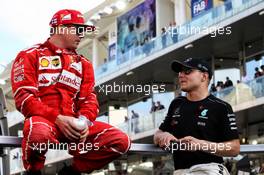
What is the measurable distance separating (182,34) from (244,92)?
574 cm

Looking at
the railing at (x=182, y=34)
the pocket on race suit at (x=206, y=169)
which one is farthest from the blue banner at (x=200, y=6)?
the pocket on race suit at (x=206, y=169)

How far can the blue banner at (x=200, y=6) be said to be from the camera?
2625cm

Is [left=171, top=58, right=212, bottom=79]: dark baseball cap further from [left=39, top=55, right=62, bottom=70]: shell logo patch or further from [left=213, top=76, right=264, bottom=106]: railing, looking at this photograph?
[left=213, top=76, right=264, bottom=106]: railing

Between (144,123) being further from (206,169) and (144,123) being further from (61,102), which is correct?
(61,102)

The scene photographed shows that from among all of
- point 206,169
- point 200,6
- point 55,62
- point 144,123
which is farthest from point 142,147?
point 200,6

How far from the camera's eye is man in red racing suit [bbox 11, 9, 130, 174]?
338cm

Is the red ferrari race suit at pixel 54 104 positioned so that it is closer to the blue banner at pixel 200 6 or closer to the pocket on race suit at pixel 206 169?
the pocket on race suit at pixel 206 169

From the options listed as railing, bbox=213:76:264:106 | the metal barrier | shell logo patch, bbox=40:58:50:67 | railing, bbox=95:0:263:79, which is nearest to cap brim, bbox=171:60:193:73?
the metal barrier

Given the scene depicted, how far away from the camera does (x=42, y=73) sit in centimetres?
363

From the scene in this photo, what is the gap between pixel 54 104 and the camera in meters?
3.58

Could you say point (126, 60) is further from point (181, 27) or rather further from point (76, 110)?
point (76, 110)

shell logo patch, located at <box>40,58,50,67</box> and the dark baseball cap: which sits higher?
the dark baseball cap

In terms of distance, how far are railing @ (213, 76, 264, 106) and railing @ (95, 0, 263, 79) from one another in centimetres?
328

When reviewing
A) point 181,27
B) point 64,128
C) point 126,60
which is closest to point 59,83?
point 64,128
